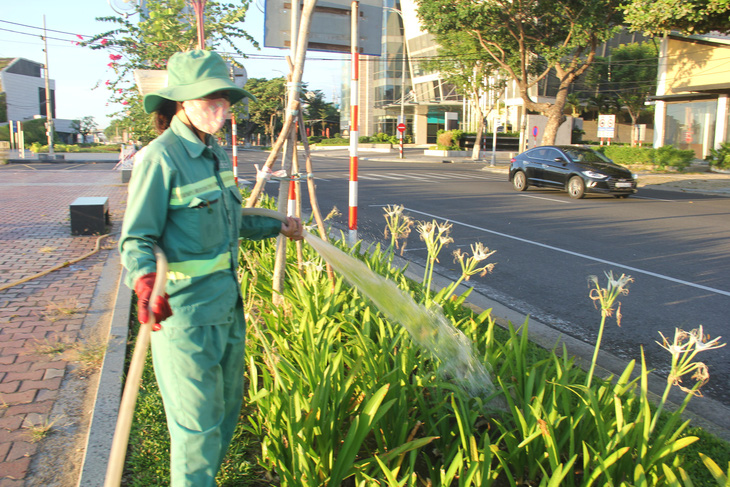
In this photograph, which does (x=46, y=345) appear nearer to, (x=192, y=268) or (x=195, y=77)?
(x=192, y=268)

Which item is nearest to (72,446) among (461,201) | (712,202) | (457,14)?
(461,201)

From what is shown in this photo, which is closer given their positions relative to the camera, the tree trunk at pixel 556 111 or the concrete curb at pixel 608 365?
the concrete curb at pixel 608 365

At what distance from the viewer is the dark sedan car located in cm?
1491

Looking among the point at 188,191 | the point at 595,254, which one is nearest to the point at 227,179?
the point at 188,191

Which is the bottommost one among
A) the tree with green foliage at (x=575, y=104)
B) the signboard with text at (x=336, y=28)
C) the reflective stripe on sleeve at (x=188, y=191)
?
the reflective stripe on sleeve at (x=188, y=191)

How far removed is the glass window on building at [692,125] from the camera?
27906 mm

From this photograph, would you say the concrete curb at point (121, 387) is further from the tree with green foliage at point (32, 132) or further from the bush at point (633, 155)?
the tree with green foliage at point (32, 132)

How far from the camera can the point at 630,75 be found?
5009 centimetres

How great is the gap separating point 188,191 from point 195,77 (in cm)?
42

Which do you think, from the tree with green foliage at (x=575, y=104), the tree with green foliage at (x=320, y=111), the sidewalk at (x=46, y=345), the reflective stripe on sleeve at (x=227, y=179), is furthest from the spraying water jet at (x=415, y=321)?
the tree with green foliage at (x=320, y=111)

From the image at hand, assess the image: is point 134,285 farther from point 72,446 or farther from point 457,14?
point 457,14

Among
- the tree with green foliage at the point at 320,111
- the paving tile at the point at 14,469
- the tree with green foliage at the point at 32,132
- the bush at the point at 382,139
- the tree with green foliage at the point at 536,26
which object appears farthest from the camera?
the tree with green foliage at the point at 320,111

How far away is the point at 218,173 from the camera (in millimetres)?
2248

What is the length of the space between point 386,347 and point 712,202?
1514cm
